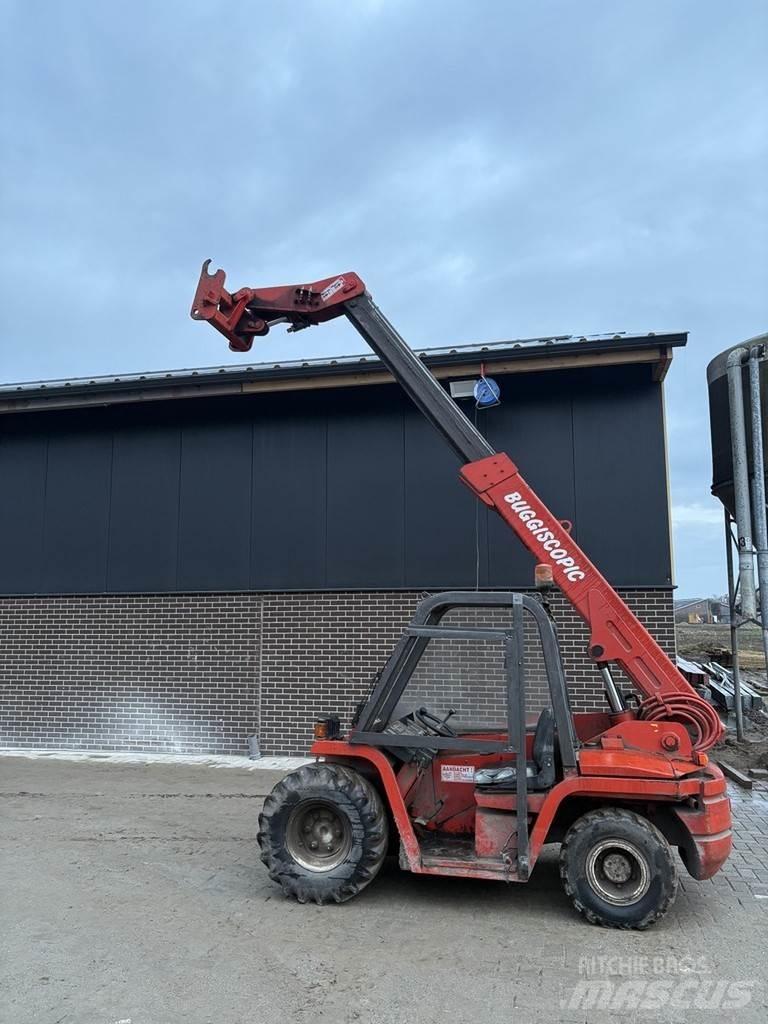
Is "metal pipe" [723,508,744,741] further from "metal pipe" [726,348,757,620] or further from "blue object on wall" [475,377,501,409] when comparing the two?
"blue object on wall" [475,377,501,409]

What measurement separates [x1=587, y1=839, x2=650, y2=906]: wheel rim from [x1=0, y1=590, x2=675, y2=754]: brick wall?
16.1ft

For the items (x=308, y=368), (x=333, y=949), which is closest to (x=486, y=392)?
(x=308, y=368)

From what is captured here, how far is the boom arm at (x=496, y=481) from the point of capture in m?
5.56

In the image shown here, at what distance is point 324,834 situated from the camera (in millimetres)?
5344

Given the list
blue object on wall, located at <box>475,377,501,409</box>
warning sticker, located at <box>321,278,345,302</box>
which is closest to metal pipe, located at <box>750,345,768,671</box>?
blue object on wall, located at <box>475,377,501,409</box>

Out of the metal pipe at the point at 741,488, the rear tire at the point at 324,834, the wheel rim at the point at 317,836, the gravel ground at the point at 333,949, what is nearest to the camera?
the gravel ground at the point at 333,949

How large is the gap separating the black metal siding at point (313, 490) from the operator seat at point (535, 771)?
5.04 metres

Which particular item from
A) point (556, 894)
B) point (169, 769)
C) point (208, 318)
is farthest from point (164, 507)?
point (556, 894)

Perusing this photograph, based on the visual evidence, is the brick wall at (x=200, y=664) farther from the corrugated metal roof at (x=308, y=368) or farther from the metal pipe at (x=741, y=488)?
the corrugated metal roof at (x=308, y=368)

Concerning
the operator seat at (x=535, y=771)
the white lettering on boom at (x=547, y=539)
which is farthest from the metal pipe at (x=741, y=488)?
the operator seat at (x=535, y=771)

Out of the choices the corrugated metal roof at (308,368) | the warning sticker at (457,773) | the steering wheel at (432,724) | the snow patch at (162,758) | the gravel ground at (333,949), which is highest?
the corrugated metal roof at (308,368)

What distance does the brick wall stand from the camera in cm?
1053

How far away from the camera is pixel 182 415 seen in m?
11.6

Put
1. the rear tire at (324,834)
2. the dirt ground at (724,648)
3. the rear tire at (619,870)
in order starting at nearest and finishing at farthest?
1. the rear tire at (619,870)
2. the rear tire at (324,834)
3. the dirt ground at (724,648)
